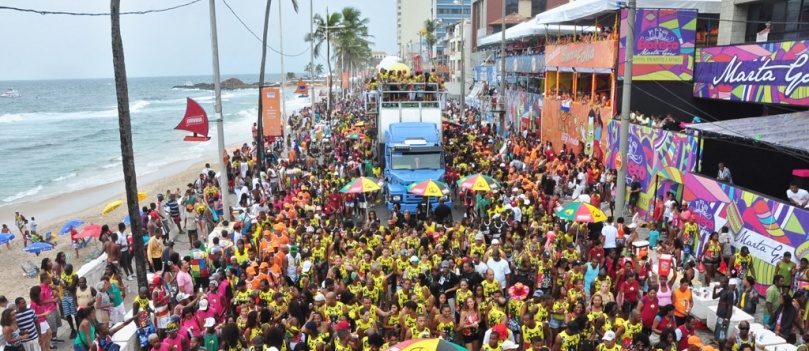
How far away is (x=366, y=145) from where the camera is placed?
28859 millimetres

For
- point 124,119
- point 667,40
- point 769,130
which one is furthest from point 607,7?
point 124,119

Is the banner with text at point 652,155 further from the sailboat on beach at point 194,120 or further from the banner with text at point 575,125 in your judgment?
the sailboat on beach at point 194,120

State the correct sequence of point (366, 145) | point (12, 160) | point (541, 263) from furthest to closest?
point (12, 160)
point (366, 145)
point (541, 263)

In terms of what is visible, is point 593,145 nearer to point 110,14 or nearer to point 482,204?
point 482,204

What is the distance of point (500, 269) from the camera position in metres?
11.4

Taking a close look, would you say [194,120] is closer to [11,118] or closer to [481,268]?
[481,268]

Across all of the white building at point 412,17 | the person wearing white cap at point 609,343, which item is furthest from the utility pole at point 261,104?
the white building at point 412,17

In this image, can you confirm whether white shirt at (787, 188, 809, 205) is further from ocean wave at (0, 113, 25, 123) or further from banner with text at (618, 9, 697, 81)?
ocean wave at (0, 113, 25, 123)

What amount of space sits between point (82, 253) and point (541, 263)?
598 inches

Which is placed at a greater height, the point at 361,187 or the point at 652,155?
the point at 652,155

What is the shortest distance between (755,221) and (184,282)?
11.6m

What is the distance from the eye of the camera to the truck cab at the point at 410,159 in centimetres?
1888

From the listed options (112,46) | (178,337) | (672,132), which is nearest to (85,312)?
(178,337)

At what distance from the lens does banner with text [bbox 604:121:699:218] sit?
16.9m
